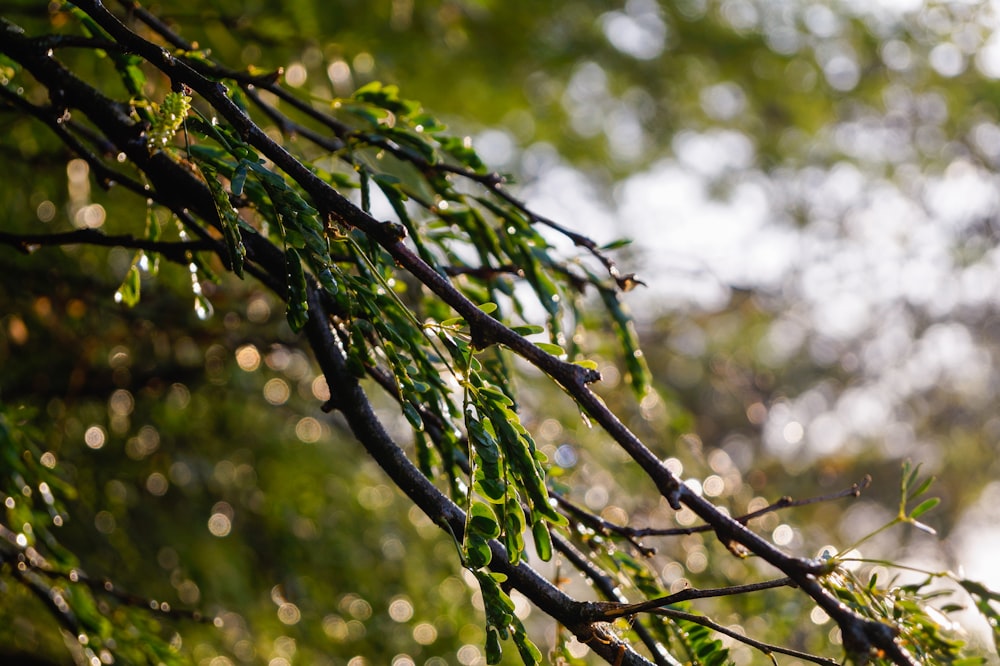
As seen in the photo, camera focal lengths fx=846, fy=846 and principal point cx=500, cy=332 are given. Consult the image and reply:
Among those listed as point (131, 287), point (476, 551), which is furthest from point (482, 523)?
point (131, 287)

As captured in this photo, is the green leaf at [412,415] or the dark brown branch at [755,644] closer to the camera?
the dark brown branch at [755,644]

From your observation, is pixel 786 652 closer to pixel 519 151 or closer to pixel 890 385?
pixel 519 151

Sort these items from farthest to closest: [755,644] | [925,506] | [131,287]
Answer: [131,287] < [925,506] < [755,644]

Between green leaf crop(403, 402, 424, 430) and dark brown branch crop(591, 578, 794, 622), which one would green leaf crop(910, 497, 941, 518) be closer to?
dark brown branch crop(591, 578, 794, 622)

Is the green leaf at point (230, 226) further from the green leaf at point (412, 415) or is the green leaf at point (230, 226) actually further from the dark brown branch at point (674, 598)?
the dark brown branch at point (674, 598)

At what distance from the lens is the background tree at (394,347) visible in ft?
3.45

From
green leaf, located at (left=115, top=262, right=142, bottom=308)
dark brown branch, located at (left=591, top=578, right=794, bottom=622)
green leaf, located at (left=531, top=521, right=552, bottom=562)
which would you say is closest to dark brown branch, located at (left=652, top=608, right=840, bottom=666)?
dark brown branch, located at (left=591, top=578, right=794, bottom=622)

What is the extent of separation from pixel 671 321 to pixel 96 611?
385cm

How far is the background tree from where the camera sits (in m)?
1.05

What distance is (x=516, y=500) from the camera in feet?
3.36

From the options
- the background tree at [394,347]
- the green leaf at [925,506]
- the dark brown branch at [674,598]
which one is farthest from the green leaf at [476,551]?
the green leaf at [925,506]

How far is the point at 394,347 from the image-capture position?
1153mm

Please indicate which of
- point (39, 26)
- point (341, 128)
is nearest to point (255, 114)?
point (39, 26)

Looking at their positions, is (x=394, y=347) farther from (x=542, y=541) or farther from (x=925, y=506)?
(x=925, y=506)
